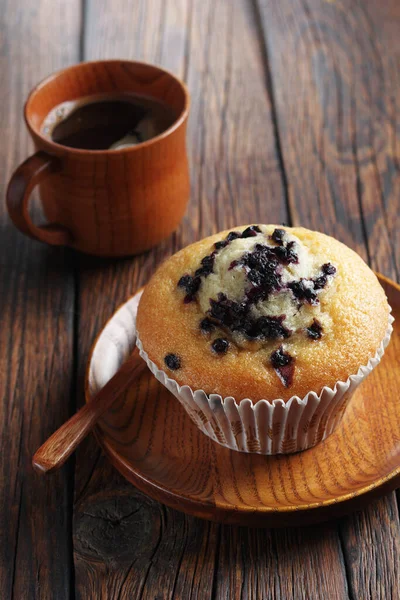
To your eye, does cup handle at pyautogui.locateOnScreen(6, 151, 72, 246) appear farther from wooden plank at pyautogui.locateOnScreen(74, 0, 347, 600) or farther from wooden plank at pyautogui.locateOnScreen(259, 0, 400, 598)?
wooden plank at pyautogui.locateOnScreen(259, 0, 400, 598)

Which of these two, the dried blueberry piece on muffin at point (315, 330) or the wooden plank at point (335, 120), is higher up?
the dried blueberry piece on muffin at point (315, 330)

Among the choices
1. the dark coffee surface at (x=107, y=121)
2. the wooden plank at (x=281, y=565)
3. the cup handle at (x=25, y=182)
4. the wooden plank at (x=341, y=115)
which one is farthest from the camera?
the wooden plank at (x=341, y=115)

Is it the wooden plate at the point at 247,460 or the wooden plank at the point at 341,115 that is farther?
the wooden plank at the point at 341,115

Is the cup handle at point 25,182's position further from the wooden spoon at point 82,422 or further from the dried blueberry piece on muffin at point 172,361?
the dried blueberry piece on muffin at point 172,361

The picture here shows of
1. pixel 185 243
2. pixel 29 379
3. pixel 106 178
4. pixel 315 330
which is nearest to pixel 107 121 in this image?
pixel 106 178

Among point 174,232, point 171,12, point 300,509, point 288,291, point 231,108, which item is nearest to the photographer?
point 300,509

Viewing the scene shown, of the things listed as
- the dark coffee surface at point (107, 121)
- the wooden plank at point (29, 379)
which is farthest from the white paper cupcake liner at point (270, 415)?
the dark coffee surface at point (107, 121)

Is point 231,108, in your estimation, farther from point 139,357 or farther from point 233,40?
point 139,357

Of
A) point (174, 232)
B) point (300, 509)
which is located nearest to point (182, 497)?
point (300, 509)
